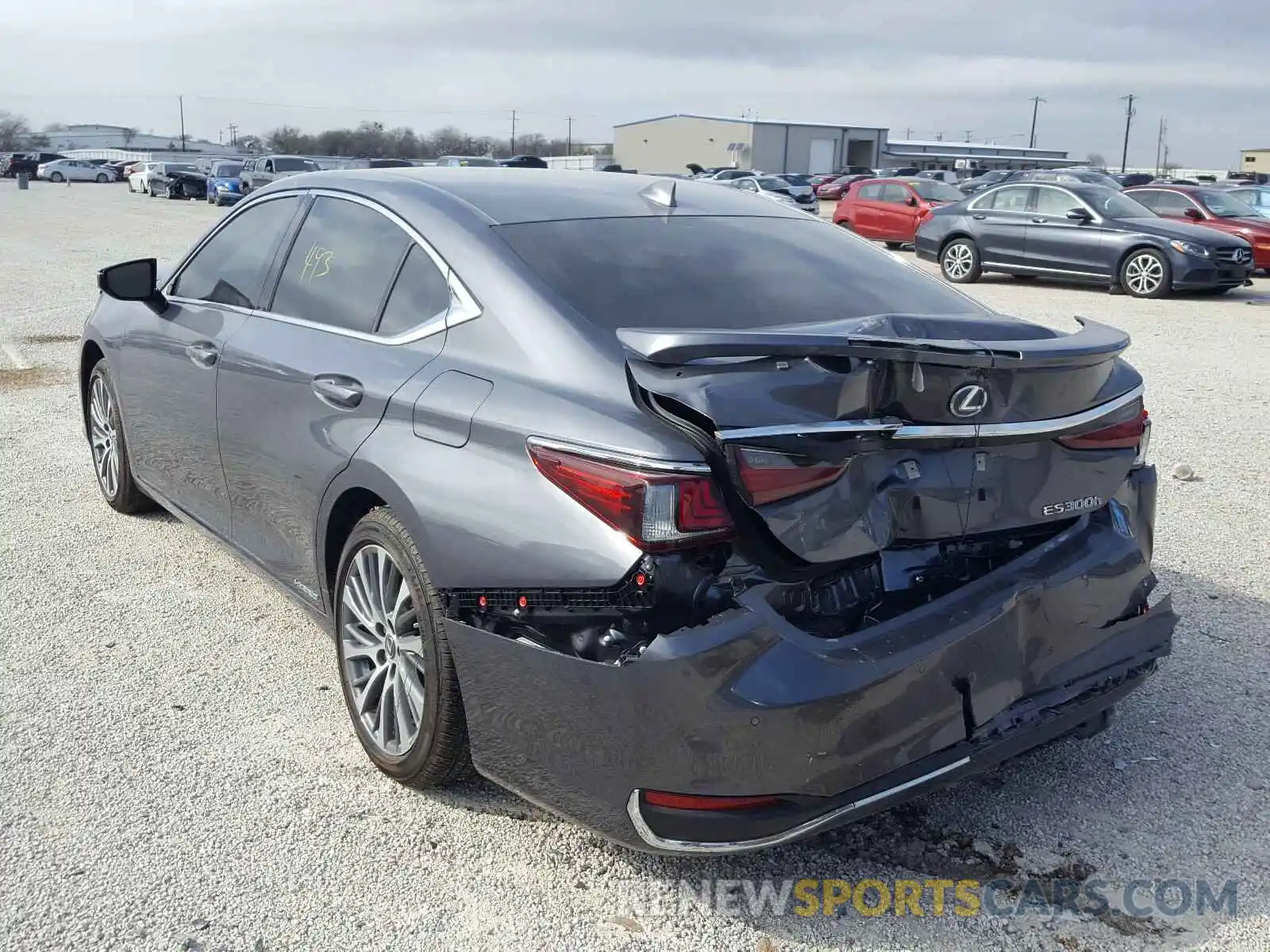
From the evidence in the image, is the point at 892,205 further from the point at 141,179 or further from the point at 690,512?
the point at 141,179

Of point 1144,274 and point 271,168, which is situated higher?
point 271,168

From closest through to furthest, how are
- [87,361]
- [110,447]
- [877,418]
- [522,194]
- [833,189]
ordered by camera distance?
[877,418], [522,194], [110,447], [87,361], [833,189]

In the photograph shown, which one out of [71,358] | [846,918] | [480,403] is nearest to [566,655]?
[480,403]

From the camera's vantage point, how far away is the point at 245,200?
4746mm

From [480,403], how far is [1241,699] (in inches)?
108

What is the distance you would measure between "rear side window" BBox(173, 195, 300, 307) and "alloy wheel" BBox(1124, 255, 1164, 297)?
551 inches

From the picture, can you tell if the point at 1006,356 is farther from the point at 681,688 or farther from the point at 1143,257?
the point at 1143,257

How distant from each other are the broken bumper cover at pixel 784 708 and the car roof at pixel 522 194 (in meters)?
1.40

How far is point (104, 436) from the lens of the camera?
5789 millimetres

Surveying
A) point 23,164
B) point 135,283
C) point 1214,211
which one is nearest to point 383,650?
point 135,283

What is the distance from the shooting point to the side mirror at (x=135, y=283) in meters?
4.77

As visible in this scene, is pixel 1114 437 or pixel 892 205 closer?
pixel 1114 437

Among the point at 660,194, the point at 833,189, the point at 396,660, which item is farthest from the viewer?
the point at 833,189

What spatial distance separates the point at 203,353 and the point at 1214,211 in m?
18.5
